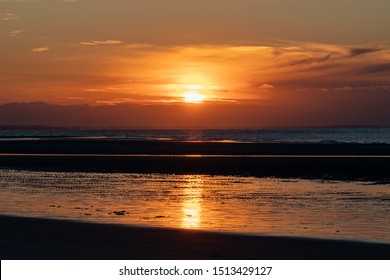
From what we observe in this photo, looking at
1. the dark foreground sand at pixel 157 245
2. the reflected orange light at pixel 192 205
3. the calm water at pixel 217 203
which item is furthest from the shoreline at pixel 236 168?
the dark foreground sand at pixel 157 245

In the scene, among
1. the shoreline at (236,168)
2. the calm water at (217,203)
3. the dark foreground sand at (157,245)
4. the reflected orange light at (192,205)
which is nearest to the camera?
the dark foreground sand at (157,245)

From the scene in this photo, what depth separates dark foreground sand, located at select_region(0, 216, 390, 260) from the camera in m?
14.1

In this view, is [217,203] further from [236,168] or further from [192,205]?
[236,168]

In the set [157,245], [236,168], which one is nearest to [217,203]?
[157,245]

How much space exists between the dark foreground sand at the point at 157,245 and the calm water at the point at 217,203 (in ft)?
4.47

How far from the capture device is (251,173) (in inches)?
1534

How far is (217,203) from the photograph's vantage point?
23.8 metres

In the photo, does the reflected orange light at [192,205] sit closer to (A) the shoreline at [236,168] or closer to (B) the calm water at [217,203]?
(B) the calm water at [217,203]

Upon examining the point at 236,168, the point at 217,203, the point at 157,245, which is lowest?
the point at 157,245

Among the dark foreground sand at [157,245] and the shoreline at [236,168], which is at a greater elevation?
the shoreline at [236,168]

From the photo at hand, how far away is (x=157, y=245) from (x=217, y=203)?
8667 millimetres

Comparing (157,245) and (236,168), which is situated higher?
(236,168)

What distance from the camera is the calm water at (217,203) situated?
18734 mm
